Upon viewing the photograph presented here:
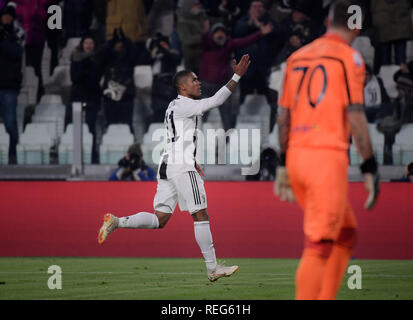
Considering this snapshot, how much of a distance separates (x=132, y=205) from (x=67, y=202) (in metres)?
0.94

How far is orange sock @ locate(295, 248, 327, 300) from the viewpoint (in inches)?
207

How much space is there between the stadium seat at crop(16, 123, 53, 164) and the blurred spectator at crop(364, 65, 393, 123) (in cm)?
471

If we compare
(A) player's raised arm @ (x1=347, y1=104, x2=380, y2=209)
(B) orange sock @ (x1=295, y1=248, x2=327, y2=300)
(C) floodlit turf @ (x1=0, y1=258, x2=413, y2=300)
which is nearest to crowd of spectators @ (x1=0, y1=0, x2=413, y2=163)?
(C) floodlit turf @ (x1=0, y1=258, x2=413, y2=300)

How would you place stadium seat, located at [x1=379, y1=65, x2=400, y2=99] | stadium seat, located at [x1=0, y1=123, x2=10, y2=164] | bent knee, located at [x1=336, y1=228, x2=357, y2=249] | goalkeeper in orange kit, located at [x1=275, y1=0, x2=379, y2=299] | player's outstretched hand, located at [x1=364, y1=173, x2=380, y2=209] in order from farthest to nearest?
1. stadium seat, located at [x1=379, y1=65, x2=400, y2=99]
2. stadium seat, located at [x1=0, y1=123, x2=10, y2=164]
3. bent knee, located at [x1=336, y1=228, x2=357, y2=249]
4. goalkeeper in orange kit, located at [x1=275, y1=0, x2=379, y2=299]
5. player's outstretched hand, located at [x1=364, y1=173, x2=380, y2=209]

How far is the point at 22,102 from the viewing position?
14008 mm

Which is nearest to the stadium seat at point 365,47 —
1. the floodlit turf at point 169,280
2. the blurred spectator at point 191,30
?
the blurred spectator at point 191,30

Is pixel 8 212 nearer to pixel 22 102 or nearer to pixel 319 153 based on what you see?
pixel 22 102

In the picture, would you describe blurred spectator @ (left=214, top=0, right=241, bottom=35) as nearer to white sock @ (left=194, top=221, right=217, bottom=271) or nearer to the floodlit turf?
the floodlit turf

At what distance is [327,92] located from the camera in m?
5.38

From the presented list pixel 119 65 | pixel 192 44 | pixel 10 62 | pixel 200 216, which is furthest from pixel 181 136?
pixel 10 62

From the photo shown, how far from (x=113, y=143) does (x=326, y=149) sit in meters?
7.48
